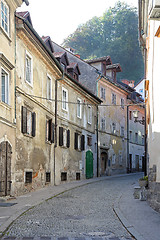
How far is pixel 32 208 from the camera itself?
36.8 ft

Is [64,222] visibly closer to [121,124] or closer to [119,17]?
[121,124]

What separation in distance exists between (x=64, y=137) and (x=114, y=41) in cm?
4101

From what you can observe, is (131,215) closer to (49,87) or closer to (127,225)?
(127,225)

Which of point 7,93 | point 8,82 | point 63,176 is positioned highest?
point 8,82

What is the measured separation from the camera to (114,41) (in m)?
61.2

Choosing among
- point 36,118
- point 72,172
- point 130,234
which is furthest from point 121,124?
point 130,234

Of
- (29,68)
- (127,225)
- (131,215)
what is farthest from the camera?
(29,68)

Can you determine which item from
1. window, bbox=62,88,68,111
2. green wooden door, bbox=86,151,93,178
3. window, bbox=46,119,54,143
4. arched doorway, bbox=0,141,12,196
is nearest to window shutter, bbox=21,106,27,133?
arched doorway, bbox=0,141,12,196

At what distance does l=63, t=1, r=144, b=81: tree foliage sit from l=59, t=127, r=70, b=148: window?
37312 millimetres

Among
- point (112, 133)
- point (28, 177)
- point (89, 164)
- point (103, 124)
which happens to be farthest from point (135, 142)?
point (28, 177)

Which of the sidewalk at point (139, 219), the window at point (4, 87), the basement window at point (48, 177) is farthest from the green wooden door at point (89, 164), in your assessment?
the window at point (4, 87)

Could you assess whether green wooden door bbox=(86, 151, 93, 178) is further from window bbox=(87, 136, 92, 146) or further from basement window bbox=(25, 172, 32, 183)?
basement window bbox=(25, 172, 32, 183)

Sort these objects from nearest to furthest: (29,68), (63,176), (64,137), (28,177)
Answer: (28,177), (29,68), (63,176), (64,137)

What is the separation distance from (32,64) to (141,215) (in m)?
9.93
